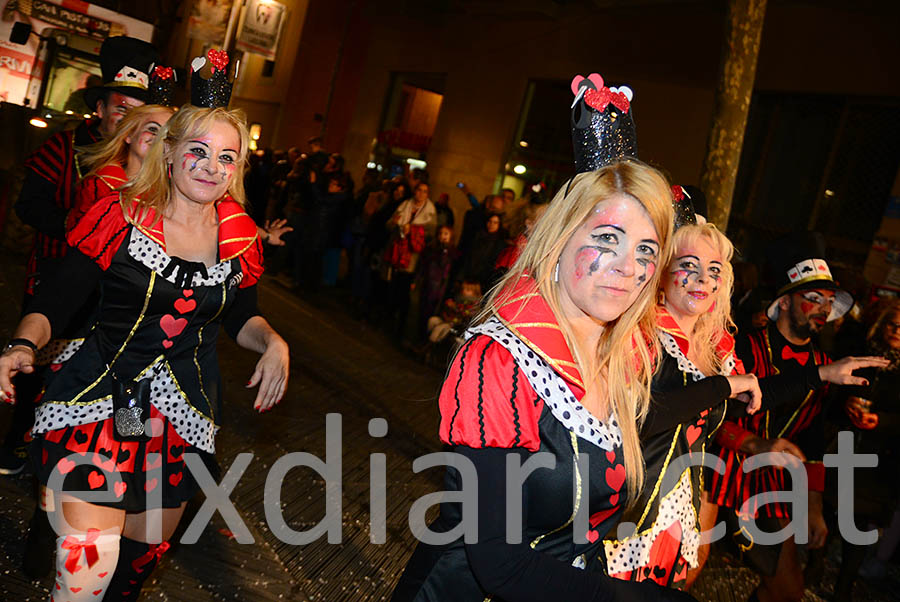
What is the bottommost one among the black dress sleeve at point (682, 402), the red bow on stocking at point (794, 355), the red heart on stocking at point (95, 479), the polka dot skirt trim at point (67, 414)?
the red heart on stocking at point (95, 479)

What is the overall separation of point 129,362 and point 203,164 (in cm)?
75

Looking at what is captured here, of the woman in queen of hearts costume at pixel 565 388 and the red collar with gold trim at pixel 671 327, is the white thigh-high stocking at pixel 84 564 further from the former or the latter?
the red collar with gold trim at pixel 671 327

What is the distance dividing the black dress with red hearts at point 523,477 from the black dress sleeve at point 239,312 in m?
1.34

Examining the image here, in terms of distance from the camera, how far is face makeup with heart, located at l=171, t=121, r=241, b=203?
2.68 m

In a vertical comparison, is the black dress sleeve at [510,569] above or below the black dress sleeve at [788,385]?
below

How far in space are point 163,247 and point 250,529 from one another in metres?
2.03

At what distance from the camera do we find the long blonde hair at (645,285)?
1934mm

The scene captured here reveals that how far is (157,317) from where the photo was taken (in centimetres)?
259

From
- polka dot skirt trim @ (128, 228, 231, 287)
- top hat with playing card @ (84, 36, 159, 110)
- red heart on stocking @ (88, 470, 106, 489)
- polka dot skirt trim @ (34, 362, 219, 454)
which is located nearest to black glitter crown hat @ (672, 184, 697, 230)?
polka dot skirt trim @ (128, 228, 231, 287)

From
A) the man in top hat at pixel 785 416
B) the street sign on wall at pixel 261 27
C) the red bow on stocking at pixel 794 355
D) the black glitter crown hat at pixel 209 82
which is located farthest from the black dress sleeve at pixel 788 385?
the street sign on wall at pixel 261 27

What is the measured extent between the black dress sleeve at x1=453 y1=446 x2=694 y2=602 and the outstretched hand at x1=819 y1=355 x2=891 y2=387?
7.93 feet

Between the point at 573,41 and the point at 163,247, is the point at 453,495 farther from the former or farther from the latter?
the point at 573,41

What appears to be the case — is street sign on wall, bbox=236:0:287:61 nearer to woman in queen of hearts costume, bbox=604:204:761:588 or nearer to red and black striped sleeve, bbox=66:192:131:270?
red and black striped sleeve, bbox=66:192:131:270

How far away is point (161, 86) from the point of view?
3941 millimetres
